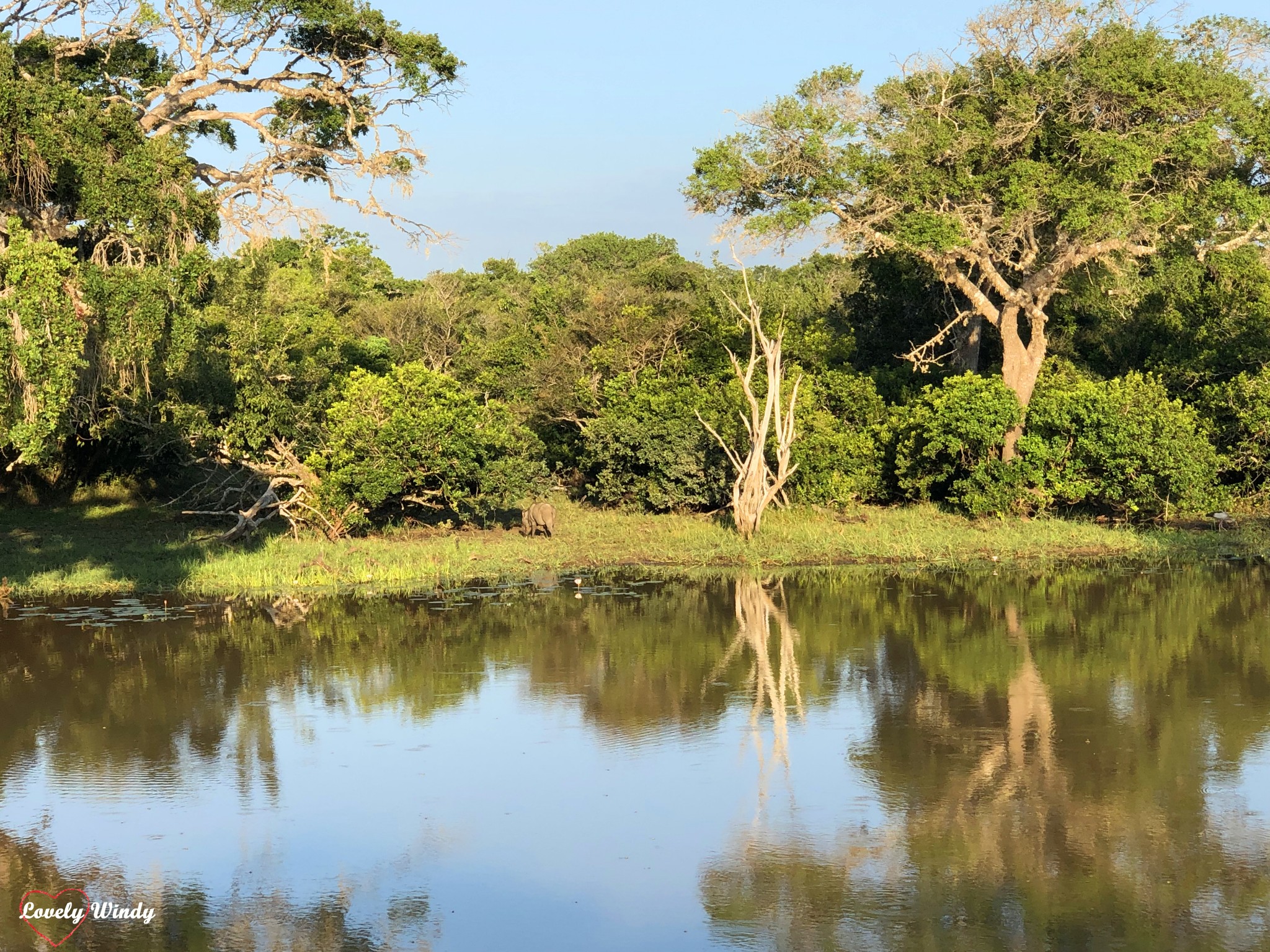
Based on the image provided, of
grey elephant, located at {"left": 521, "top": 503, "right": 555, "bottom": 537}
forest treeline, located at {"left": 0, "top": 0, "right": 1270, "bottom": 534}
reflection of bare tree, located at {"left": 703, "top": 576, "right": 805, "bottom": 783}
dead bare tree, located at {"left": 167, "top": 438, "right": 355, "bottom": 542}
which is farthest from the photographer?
grey elephant, located at {"left": 521, "top": 503, "right": 555, "bottom": 537}

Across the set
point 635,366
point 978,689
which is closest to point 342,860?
point 978,689

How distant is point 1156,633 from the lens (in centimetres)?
1301

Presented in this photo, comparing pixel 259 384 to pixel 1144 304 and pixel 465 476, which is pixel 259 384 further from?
pixel 1144 304

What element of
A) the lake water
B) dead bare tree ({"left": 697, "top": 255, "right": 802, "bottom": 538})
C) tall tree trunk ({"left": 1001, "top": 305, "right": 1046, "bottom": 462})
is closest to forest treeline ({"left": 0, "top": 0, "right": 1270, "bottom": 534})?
tall tree trunk ({"left": 1001, "top": 305, "right": 1046, "bottom": 462})

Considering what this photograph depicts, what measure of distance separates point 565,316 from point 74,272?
1467 centimetres

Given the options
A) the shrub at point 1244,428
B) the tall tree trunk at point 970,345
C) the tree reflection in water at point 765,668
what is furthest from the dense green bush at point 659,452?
the shrub at point 1244,428

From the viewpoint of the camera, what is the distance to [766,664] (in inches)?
474

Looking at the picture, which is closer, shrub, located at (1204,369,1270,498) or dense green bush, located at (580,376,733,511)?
shrub, located at (1204,369,1270,498)

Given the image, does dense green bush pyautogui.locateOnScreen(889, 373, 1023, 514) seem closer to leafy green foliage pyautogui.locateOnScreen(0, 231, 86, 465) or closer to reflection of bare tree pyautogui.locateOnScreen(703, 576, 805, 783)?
reflection of bare tree pyautogui.locateOnScreen(703, 576, 805, 783)

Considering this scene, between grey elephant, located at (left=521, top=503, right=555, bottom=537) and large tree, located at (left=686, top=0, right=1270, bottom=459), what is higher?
large tree, located at (left=686, top=0, right=1270, bottom=459)

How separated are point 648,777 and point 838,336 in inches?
740

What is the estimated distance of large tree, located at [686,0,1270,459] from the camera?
65.9 feet

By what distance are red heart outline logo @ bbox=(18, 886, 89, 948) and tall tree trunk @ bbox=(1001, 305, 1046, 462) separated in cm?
1862

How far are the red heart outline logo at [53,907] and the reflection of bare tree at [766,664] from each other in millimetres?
4098
